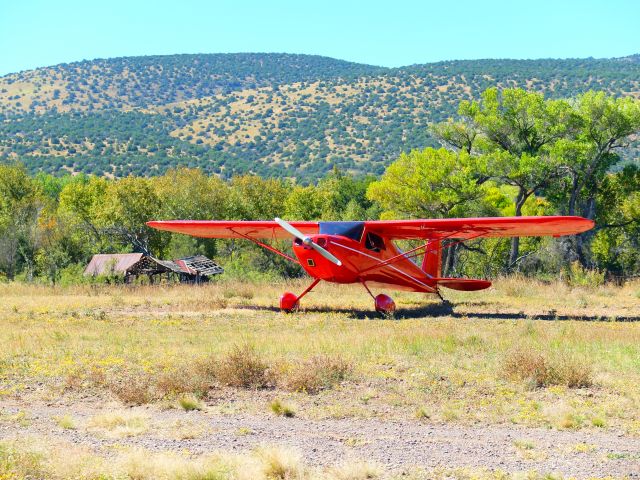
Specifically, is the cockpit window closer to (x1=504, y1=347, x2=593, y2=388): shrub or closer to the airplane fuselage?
the airplane fuselage

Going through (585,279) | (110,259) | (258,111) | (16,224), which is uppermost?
(258,111)

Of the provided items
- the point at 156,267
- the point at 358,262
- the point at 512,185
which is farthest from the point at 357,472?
the point at 156,267

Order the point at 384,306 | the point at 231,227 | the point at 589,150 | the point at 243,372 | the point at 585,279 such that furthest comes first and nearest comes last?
the point at 589,150 → the point at 585,279 → the point at 231,227 → the point at 384,306 → the point at 243,372

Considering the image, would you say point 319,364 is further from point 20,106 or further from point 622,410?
point 20,106

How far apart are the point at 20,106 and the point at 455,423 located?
156653 millimetres

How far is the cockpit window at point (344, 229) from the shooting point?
18859 millimetres

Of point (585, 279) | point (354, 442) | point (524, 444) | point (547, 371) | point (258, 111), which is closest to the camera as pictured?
point (524, 444)

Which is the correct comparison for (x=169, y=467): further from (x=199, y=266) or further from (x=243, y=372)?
(x=199, y=266)

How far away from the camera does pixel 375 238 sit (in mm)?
19906

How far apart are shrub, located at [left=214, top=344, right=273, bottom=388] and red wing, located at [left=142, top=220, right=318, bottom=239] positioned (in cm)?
1034

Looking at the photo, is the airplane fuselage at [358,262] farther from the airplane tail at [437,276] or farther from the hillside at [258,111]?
the hillside at [258,111]

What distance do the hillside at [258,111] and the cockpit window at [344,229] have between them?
8590 cm

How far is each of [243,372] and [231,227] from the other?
460 inches

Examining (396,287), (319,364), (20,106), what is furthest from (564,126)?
(20,106)
